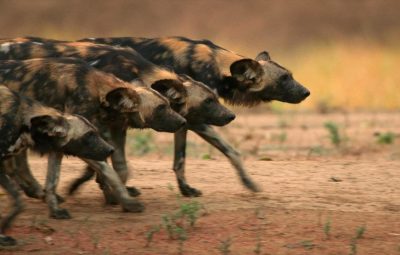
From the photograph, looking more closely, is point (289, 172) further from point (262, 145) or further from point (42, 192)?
point (262, 145)

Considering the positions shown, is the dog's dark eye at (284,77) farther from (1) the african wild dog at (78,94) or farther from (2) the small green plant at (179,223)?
(2) the small green plant at (179,223)

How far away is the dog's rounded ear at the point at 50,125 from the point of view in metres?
6.72

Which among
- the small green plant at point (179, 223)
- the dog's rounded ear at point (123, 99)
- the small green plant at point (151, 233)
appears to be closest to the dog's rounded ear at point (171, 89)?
the dog's rounded ear at point (123, 99)

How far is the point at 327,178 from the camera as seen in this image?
8953 millimetres

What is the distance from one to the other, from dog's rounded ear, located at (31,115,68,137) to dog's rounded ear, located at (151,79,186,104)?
116 cm

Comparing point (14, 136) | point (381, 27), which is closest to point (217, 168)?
point (14, 136)

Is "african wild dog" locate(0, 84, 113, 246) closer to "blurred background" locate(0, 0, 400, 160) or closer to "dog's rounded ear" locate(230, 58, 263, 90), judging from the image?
"dog's rounded ear" locate(230, 58, 263, 90)

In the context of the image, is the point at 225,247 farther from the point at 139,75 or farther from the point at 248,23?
the point at 248,23

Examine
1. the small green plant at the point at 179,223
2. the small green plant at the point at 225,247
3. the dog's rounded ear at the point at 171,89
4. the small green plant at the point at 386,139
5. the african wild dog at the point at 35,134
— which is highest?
the small green plant at the point at 386,139

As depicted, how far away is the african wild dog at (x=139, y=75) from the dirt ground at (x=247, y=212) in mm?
466

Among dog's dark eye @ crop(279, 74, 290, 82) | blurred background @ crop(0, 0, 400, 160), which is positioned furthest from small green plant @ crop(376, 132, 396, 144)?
dog's dark eye @ crop(279, 74, 290, 82)

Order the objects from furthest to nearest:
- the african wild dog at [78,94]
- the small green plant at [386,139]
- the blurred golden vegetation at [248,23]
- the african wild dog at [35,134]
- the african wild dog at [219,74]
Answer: the blurred golden vegetation at [248,23]
the small green plant at [386,139]
the african wild dog at [219,74]
the african wild dog at [78,94]
the african wild dog at [35,134]

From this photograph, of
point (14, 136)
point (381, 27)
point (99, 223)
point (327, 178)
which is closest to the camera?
point (14, 136)

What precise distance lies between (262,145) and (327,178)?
377 cm
